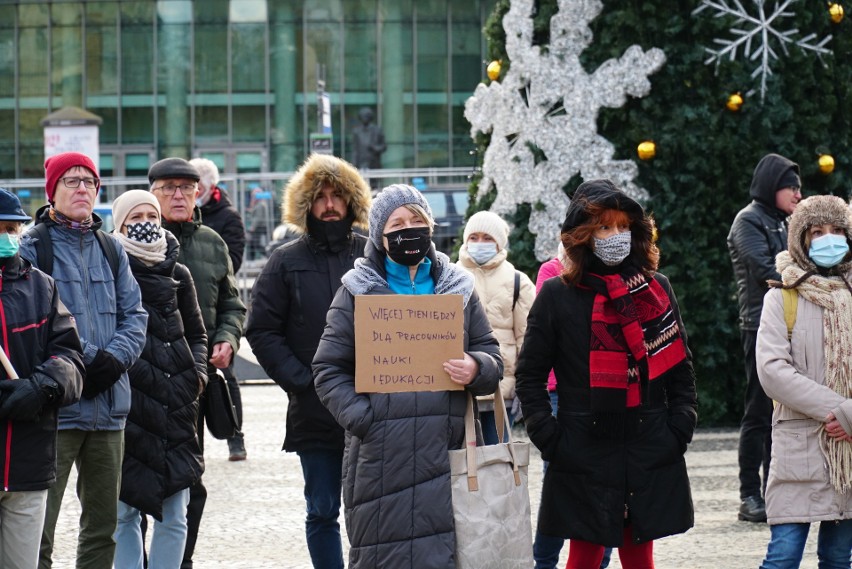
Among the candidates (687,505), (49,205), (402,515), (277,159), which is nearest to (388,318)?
(402,515)

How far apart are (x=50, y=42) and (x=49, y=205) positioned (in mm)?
42501

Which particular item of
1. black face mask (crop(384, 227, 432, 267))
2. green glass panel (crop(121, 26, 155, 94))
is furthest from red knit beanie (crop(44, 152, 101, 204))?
green glass panel (crop(121, 26, 155, 94))

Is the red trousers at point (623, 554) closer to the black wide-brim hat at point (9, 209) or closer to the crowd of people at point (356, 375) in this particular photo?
the crowd of people at point (356, 375)

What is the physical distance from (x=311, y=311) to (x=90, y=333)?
992 mm

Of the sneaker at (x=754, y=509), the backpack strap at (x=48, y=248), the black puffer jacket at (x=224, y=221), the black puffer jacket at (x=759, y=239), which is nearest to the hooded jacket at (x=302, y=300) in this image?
the backpack strap at (x=48, y=248)

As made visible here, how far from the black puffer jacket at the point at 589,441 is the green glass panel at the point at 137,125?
41.9 m

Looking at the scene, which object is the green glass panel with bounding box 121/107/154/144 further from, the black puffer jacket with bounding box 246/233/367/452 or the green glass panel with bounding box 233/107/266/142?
the black puffer jacket with bounding box 246/233/367/452

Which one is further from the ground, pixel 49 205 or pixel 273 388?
pixel 49 205

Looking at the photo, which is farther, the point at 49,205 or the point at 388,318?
the point at 49,205

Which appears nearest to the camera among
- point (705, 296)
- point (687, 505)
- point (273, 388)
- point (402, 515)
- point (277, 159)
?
point (402, 515)

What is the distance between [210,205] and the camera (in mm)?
10039

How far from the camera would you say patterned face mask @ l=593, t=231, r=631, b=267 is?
5148 mm

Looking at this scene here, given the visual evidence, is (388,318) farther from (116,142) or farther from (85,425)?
(116,142)

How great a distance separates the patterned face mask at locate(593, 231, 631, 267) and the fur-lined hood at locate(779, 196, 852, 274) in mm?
1054
